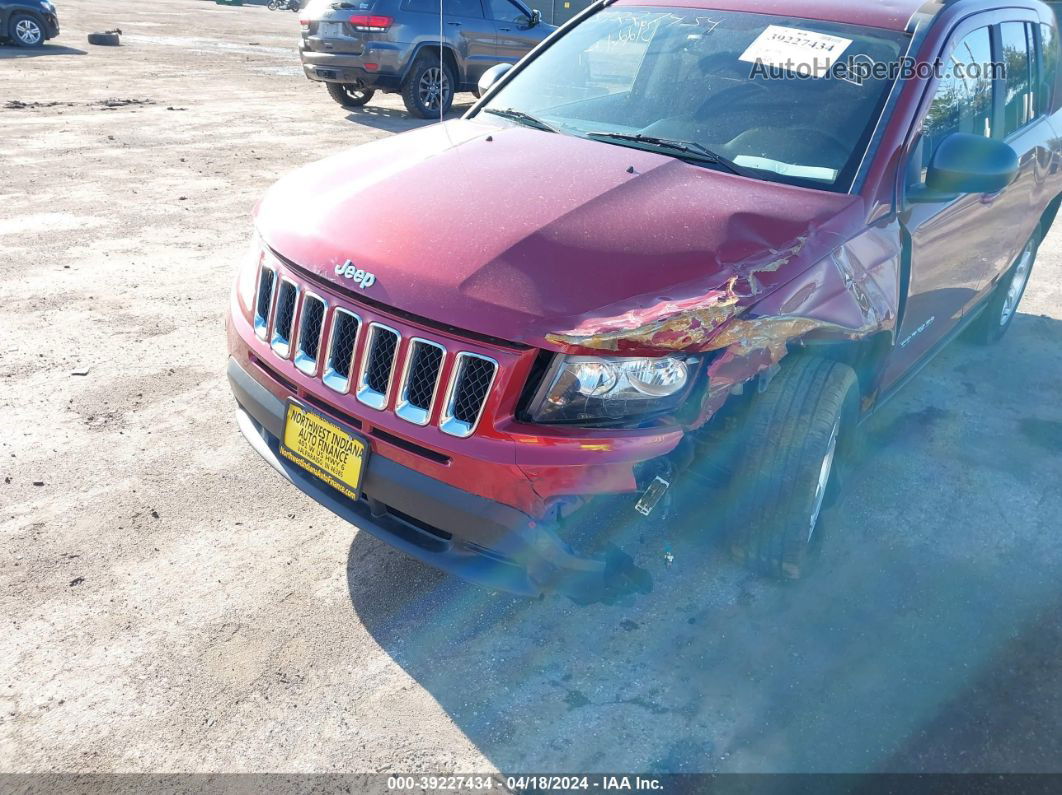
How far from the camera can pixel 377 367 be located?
2496 mm

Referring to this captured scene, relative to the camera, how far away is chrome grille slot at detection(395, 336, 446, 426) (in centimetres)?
238

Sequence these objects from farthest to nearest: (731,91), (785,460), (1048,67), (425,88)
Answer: (425,88)
(1048,67)
(731,91)
(785,460)

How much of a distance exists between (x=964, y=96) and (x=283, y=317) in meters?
2.87

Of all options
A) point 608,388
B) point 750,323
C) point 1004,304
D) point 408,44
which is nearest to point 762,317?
point 750,323

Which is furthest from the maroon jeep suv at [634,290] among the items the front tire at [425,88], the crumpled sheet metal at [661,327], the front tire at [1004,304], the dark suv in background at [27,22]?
the dark suv in background at [27,22]

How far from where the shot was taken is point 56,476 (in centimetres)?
358

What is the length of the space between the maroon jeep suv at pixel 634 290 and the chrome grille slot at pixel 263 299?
0.01 metres

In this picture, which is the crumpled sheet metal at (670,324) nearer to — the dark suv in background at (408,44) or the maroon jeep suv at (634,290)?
the maroon jeep suv at (634,290)

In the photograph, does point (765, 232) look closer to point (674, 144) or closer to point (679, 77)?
point (674, 144)

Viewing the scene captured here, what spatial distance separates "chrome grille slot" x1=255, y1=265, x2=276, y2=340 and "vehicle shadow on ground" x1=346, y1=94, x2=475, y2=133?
817 cm

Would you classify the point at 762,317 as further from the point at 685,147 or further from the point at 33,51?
the point at 33,51

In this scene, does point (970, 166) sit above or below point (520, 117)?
above

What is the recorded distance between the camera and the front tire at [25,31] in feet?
51.3

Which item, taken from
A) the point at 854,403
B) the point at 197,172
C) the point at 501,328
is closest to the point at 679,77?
the point at 854,403
